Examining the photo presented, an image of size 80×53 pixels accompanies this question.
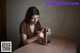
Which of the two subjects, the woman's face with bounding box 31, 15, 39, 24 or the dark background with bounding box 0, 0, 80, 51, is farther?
the dark background with bounding box 0, 0, 80, 51

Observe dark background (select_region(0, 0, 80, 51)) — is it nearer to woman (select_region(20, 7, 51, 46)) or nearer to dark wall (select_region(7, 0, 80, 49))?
dark wall (select_region(7, 0, 80, 49))

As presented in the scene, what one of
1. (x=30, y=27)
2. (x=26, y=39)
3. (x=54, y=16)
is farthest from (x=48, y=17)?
(x=26, y=39)

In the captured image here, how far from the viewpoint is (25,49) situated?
163 centimetres

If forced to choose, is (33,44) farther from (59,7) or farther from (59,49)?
(59,7)

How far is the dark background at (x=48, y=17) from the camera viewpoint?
2.54 meters

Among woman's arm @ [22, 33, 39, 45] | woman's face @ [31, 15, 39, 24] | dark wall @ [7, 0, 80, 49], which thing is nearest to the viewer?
woman's arm @ [22, 33, 39, 45]

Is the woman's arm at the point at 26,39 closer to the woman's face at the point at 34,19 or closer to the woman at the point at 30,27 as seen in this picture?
the woman at the point at 30,27

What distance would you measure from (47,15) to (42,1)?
0.23 m

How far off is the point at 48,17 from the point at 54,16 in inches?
3.7

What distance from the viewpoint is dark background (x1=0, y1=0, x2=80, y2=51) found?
2.54 metres

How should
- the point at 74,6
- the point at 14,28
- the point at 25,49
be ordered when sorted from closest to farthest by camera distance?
the point at 25,49, the point at 74,6, the point at 14,28

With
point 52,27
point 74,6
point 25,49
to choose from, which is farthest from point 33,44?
point 74,6

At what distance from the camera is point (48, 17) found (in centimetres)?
259

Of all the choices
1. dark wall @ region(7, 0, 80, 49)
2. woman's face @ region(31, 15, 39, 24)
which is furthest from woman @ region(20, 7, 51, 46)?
dark wall @ region(7, 0, 80, 49)
